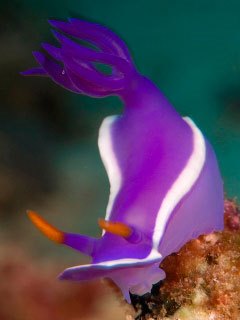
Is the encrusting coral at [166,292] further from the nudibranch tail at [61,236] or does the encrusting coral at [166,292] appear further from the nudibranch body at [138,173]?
the nudibranch tail at [61,236]

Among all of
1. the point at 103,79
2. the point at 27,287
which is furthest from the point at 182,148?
the point at 27,287

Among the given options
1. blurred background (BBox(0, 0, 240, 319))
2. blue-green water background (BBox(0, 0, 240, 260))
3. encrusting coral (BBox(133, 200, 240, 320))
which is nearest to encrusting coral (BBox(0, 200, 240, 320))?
encrusting coral (BBox(133, 200, 240, 320))

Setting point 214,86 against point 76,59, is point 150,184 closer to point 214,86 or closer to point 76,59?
point 76,59

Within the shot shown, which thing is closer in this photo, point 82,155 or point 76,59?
point 76,59

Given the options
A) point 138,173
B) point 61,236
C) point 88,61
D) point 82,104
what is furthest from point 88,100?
point 61,236

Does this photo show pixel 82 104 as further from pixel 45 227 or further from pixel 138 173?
pixel 45 227

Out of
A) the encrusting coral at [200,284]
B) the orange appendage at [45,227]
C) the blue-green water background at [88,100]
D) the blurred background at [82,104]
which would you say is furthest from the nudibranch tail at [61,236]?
the blue-green water background at [88,100]
